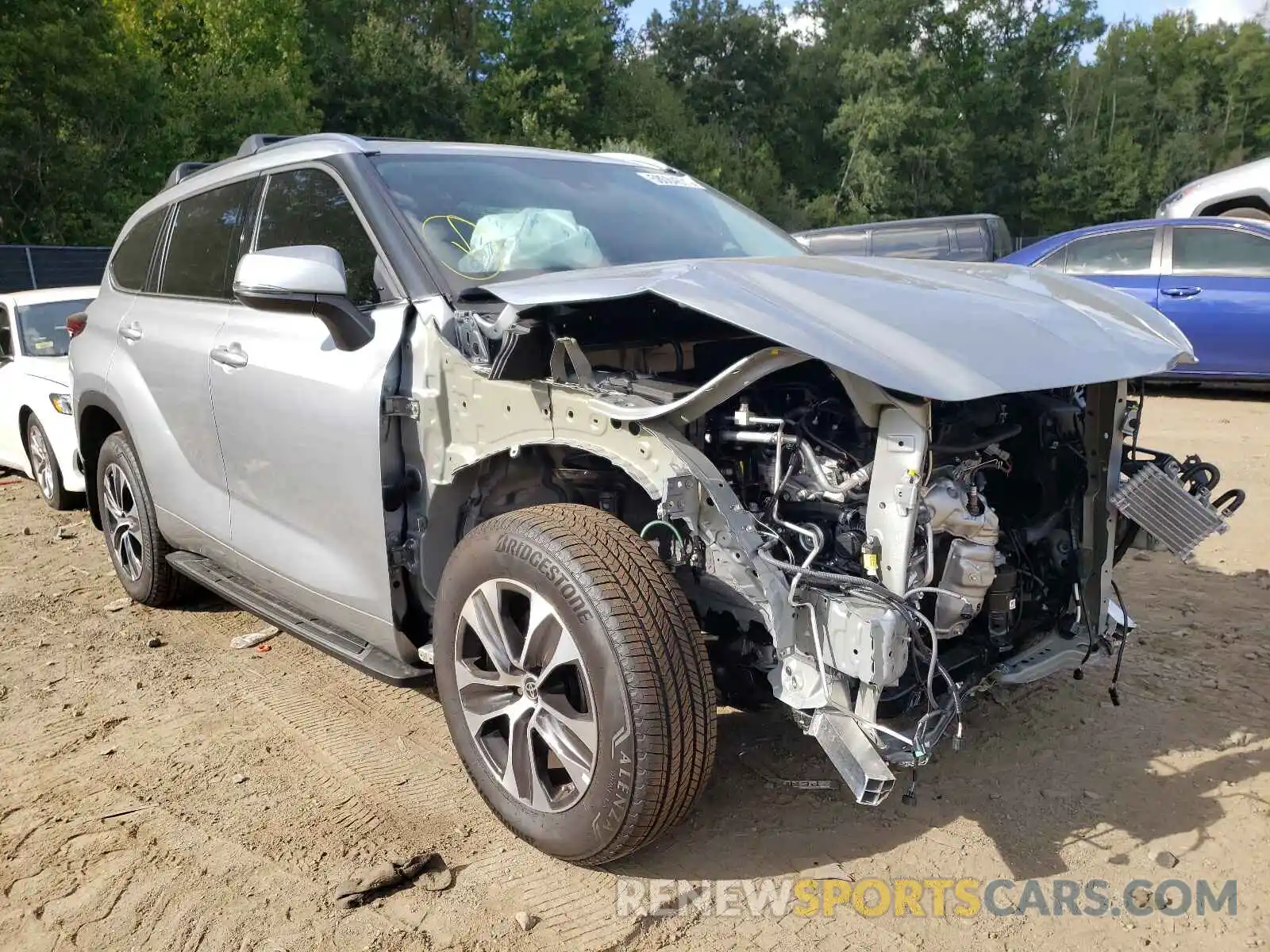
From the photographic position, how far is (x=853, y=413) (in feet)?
8.20

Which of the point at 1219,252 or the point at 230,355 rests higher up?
the point at 230,355

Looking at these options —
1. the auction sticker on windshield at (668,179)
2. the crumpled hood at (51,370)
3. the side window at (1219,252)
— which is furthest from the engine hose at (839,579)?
the side window at (1219,252)

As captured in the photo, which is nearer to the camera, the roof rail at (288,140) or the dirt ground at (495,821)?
the dirt ground at (495,821)

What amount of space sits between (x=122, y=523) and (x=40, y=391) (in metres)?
2.74

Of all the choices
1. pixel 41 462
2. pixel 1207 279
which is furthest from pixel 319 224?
pixel 1207 279

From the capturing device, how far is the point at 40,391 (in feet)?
21.8

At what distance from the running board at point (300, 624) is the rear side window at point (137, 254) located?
1.28 meters

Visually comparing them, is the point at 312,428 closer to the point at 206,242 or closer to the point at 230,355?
the point at 230,355

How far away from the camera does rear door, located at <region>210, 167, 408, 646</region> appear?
2.86 m

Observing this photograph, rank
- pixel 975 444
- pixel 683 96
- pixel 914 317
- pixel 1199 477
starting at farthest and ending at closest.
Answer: pixel 683 96, pixel 1199 477, pixel 975 444, pixel 914 317

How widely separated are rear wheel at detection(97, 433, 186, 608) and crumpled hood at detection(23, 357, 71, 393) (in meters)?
2.26

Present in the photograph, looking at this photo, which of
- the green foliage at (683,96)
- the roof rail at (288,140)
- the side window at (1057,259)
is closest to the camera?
the roof rail at (288,140)

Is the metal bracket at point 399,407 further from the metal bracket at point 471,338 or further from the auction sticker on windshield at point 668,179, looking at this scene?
the auction sticker on windshield at point 668,179

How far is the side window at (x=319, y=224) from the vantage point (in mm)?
2990
